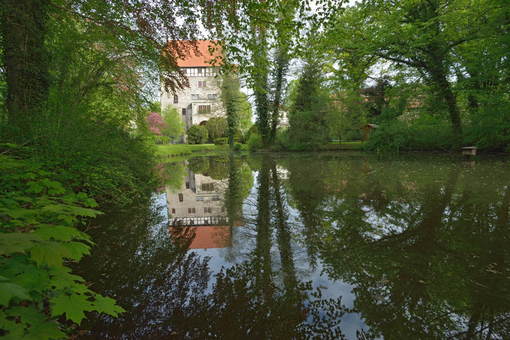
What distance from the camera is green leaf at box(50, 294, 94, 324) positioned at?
4.06 feet

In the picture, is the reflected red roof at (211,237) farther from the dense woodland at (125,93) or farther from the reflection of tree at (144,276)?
the dense woodland at (125,93)

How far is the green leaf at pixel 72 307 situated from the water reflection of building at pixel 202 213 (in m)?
1.99

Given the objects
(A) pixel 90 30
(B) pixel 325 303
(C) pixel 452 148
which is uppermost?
(A) pixel 90 30

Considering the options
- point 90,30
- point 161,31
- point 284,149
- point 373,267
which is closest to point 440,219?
point 373,267

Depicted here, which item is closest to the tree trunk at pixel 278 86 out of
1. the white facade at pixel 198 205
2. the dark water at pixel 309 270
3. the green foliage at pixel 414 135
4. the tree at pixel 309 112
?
the tree at pixel 309 112

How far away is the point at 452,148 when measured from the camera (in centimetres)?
1588

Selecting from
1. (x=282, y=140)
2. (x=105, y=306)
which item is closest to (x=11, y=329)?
(x=105, y=306)

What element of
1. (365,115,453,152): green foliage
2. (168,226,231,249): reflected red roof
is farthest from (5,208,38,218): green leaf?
(365,115,453,152): green foliage

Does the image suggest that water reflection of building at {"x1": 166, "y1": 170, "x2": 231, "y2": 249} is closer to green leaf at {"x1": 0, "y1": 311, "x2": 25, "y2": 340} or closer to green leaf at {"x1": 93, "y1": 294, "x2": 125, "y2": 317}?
green leaf at {"x1": 93, "y1": 294, "x2": 125, "y2": 317}

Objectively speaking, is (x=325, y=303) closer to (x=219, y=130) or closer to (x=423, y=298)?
(x=423, y=298)

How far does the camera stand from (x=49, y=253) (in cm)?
122

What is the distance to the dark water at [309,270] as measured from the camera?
1.83 meters

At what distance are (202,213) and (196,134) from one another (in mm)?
39365

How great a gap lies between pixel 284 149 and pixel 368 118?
10.7 meters
